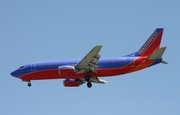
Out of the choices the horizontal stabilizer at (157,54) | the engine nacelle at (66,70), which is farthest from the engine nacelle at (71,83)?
the horizontal stabilizer at (157,54)

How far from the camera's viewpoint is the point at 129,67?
7781 cm

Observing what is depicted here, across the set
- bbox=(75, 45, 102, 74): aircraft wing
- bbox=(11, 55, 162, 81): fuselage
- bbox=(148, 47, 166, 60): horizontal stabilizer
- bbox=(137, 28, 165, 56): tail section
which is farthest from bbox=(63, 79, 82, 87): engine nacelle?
bbox=(148, 47, 166, 60): horizontal stabilizer

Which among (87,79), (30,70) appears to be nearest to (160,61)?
(87,79)

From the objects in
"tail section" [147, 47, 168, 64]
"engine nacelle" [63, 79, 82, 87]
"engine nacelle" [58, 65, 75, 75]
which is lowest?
"engine nacelle" [63, 79, 82, 87]

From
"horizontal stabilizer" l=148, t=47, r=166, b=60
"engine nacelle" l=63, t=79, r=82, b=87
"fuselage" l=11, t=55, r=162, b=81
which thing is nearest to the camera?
"horizontal stabilizer" l=148, t=47, r=166, b=60

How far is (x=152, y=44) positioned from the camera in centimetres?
8044

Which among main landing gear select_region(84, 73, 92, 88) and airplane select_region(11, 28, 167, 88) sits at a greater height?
airplane select_region(11, 28, 167, 88)

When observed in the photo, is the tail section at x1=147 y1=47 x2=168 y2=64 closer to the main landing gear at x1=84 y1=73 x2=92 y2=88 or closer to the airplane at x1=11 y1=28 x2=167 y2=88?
the airplane at x1=11 y1=28 x2=167 y2=88

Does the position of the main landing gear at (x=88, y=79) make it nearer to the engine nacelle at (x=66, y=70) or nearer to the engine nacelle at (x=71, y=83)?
the engine nacelle at (x=66, y=70)

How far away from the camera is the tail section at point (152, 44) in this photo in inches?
3140

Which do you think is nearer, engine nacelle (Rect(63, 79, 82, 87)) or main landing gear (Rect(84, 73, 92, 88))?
main landing gear (Rect(84, 73, 92, 88))

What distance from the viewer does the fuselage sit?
7769 centimetres

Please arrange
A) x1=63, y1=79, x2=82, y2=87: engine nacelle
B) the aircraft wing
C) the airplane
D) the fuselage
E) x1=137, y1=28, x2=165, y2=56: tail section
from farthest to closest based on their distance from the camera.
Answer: x1=63, y1=79, x2=82, y2=87: engine nacelle < x1=137, y1=28, x2=165, y2=56: tail section < the fuselage < the airplane < the aircraft wing

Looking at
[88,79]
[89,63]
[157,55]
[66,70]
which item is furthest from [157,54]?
[66,70]
